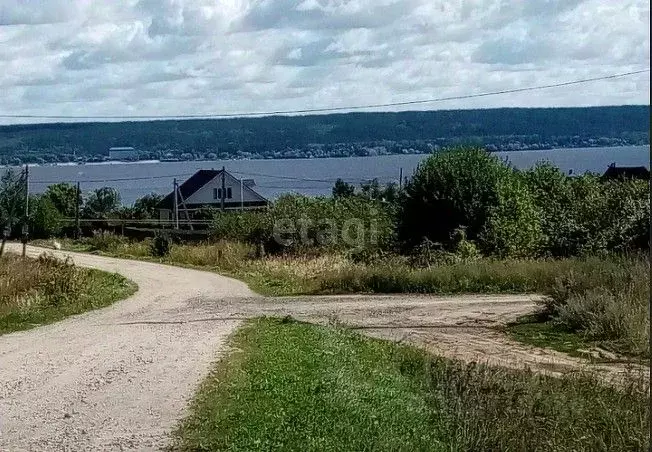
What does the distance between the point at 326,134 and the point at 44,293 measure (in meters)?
73.2

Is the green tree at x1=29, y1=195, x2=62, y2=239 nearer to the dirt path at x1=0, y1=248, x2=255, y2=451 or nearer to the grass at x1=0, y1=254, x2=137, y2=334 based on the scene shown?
the grass at x1=0, y1=254, x2=137, y2=334

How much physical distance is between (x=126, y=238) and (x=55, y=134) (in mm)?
24811

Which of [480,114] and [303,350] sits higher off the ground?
[480,114]

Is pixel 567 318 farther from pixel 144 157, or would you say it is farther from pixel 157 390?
pixel 144 157

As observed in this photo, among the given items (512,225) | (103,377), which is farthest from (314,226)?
(103,377)

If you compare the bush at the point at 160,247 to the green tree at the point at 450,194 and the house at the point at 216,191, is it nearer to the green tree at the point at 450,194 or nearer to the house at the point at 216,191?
the green tree at the point at 450,194

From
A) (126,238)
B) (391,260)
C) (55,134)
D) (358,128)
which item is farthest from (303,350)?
(358,128)

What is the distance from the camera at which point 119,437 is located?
399 inches

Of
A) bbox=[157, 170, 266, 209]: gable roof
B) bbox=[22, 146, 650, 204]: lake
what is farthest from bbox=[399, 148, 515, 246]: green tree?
bbox=[157, 170, 266, 209]: gable roof

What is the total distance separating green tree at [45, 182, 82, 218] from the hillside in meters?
2.54

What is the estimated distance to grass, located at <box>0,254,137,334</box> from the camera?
907 inches

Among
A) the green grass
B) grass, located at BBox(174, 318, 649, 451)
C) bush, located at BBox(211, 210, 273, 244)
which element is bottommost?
bush, located at BBox(211, 210, 273, 244)

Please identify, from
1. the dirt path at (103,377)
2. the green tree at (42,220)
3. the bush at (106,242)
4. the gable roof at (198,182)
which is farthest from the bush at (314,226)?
the gable roof at (198,182)

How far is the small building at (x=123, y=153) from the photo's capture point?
90.7 metres
